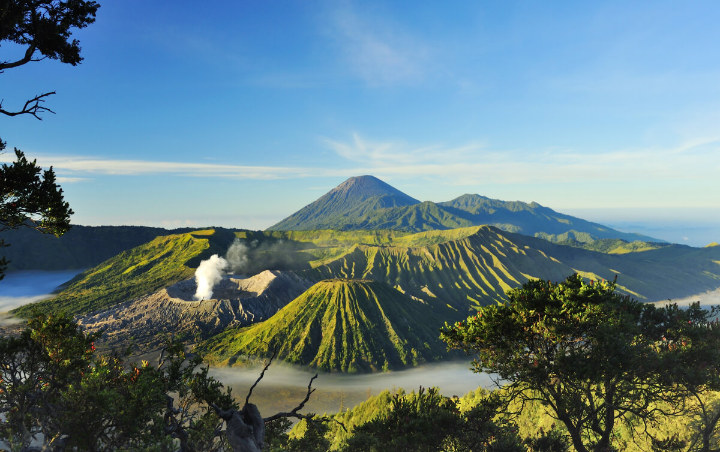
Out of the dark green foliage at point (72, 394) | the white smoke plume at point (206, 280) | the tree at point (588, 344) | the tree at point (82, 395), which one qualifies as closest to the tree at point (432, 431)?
the tree at point (588, 344)

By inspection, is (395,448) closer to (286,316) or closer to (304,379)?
(304,379)

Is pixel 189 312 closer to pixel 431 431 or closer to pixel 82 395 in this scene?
pixel 82 395

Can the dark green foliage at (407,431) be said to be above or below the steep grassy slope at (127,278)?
above

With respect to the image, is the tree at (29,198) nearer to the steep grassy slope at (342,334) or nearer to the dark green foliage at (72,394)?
the dark green foliage at (72,394)

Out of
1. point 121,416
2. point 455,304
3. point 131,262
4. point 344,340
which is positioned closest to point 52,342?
point 121,416

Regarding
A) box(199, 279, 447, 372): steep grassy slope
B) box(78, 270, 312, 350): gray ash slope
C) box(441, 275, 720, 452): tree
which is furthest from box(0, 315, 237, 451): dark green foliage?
box(78, 270, 312, 350): gray ash slope
